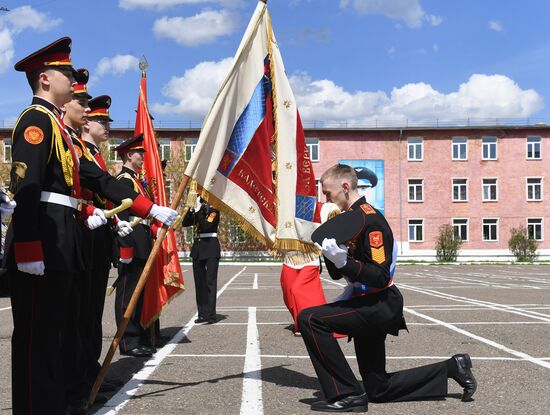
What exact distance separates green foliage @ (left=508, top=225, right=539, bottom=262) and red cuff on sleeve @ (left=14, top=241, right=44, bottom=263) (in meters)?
45.4

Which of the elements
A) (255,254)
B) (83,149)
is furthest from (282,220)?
(255,254)

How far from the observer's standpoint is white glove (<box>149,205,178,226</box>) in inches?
173

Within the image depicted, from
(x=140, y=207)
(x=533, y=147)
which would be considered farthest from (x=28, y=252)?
(x=533, y=147)

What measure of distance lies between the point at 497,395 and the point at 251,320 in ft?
17.9

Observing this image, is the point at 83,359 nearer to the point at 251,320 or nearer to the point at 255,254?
the point at 251,320

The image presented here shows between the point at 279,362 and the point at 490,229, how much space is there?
44.5 meters

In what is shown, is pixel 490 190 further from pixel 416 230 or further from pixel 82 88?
pixel 82 88

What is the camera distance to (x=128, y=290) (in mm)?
6895

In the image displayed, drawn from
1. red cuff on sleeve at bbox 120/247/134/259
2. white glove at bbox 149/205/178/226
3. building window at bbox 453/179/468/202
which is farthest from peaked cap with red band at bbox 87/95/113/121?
building window at bbox 453/179/468/202

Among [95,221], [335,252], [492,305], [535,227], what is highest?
[535,227]

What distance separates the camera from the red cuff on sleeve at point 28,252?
3.65 metres

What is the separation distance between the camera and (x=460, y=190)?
48.4m

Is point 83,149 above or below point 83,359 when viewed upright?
above

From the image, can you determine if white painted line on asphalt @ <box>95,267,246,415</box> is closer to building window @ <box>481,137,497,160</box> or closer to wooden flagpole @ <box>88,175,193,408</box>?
wooden flagpole @ <box>88,175,193,408</box>
